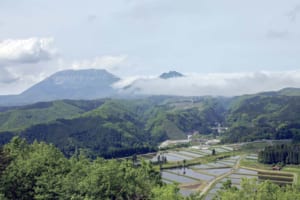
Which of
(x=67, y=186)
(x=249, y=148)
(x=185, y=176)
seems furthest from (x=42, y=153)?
(x=249, y=148)

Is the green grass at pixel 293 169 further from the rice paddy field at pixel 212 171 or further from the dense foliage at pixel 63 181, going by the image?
the dense foliage at pixel 63 181

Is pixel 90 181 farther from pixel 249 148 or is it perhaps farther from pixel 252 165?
pixel 249 148

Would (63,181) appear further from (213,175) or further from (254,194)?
(213,175)

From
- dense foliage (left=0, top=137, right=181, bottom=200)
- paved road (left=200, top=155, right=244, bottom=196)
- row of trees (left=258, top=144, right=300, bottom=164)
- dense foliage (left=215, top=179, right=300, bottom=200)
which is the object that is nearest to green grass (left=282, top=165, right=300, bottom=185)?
row of trees (left=258, top=144, right=300, bottom=164)

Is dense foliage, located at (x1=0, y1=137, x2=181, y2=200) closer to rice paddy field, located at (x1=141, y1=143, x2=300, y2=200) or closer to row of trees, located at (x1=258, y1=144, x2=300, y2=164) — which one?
rice paddy field, located at (x1=141, y1=143, x2=300, y2=200)

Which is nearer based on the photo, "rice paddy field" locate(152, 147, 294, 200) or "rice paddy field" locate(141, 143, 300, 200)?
"rice paddy field" locate(152, 147, 294, 200)

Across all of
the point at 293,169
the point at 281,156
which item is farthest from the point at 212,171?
the point at 281,156

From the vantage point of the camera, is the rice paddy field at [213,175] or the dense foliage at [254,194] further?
the rice paddy field at [213,175]

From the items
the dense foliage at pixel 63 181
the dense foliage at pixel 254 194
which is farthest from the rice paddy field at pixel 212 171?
the dense foliage at pixel 254 194
